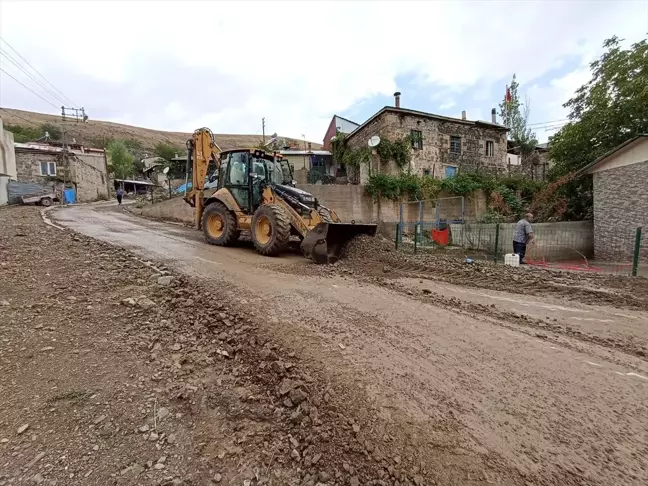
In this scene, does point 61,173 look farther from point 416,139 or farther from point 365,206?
point 416,139

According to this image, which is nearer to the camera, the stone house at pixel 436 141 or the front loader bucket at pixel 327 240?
the front loader bucket at pixel 327 240

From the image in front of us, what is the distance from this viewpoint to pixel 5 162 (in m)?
24.6

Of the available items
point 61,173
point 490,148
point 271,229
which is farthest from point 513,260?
point 61,173

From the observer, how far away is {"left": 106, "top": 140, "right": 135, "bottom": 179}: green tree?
163ft

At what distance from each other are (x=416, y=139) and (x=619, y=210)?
13.4 meters

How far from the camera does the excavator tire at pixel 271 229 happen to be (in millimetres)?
7367

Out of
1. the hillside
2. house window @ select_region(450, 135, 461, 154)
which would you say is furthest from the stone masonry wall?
the hillside

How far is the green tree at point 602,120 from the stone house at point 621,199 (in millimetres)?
2398

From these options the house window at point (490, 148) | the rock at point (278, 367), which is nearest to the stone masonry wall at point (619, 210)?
the rock at point (278, 367)

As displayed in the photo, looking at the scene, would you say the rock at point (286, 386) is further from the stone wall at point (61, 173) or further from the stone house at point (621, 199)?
the stone wall at point (61, 173)

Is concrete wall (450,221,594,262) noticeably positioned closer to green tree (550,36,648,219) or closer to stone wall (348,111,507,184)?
green tree (550,36,648,219)

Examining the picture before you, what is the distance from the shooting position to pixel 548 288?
5570 millimetres

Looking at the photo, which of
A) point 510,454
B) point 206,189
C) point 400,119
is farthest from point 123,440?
point 400,119

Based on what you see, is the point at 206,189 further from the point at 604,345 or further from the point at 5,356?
the point at 604,345
